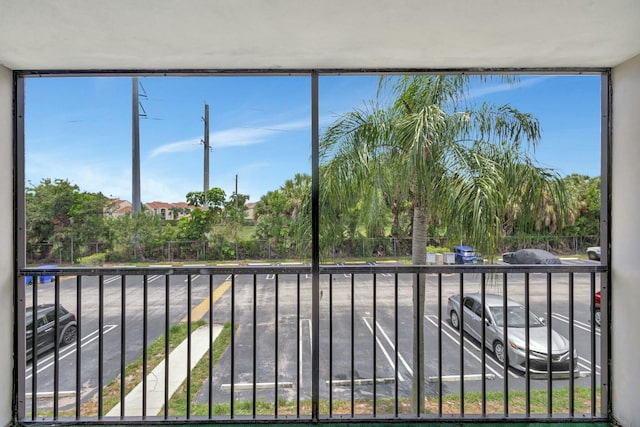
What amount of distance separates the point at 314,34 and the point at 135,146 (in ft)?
4.99

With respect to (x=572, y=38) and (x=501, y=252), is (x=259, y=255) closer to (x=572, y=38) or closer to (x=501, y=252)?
(x=501, y=252)

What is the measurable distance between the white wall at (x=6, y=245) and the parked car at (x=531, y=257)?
3.01m

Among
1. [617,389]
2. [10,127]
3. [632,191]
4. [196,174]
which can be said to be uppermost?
[10,127]

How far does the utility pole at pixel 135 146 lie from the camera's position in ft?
6.61

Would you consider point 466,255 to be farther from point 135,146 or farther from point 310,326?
point 135,146

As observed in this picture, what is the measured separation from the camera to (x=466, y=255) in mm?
2195

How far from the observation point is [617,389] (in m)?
1.69

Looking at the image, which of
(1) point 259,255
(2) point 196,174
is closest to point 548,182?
(1) point 259,255

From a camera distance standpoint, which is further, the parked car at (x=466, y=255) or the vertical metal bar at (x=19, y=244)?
the parked car at (x=466, y=255)

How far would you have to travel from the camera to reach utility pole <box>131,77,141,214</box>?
2.02 metres

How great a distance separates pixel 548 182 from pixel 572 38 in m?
1.05

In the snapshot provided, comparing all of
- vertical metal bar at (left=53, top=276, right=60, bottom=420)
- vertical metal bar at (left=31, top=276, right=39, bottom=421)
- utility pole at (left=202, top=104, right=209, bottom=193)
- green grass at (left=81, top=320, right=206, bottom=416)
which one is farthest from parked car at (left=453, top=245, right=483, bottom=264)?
vertical metal bar at (left=31, top=276, right=39, bottom=421)

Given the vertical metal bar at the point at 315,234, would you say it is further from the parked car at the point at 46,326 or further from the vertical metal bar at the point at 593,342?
the vertical metal bar at the point at 593,342

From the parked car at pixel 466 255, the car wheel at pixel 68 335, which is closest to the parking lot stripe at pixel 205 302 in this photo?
the car wheel at pixel 68 335
